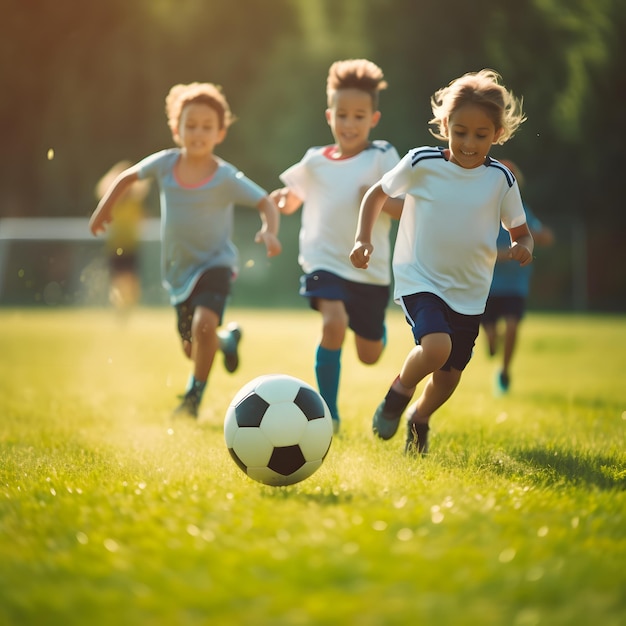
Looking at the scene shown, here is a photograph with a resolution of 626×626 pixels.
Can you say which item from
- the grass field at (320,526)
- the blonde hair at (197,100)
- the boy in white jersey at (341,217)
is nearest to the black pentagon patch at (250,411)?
the grass field at (320,526)

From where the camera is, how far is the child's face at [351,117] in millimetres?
5266

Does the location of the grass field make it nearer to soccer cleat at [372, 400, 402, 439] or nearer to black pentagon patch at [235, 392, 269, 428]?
soccer cleat at [372, 400, 402, 439]

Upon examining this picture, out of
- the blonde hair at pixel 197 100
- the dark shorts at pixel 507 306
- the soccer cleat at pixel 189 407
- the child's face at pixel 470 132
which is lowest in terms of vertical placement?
the soccer cleat at pixel 189 407

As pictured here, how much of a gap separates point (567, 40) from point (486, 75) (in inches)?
725

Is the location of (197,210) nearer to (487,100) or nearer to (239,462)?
(487,100)

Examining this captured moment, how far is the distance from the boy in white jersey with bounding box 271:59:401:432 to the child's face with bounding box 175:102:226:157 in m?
0.60

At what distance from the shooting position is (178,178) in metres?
5.79

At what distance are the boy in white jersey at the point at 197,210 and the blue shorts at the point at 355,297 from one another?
646 millimetres

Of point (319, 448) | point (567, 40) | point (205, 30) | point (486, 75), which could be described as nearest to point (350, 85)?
point (486, 75)

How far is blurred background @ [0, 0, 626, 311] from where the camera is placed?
2155cm

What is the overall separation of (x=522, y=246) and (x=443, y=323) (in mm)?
500

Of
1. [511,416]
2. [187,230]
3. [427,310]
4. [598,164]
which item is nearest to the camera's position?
[427,310]

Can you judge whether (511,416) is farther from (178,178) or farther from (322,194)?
(178,178)

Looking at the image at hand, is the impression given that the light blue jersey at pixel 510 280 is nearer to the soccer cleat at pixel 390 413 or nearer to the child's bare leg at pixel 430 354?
the soccer cleat at pixel 390 413
